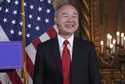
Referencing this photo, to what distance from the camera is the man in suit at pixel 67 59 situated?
337 cm

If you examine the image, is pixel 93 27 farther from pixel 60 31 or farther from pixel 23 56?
pixel 60 31

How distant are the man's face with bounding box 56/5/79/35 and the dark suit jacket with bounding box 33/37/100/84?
0.15 meters

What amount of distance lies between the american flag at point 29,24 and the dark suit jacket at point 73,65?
2827mm

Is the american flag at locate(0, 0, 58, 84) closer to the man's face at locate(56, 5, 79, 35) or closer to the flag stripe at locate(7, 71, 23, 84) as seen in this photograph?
the flag stripe at locate(7, 71, 23, 84)

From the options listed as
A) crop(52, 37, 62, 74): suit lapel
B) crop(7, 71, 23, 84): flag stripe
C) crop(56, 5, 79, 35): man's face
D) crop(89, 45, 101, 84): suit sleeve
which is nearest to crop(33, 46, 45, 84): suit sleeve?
crop(52, 37, 62, 74): suit lapel

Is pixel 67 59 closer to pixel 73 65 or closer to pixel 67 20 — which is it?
pixel 73 65

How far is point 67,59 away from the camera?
3.40 metres

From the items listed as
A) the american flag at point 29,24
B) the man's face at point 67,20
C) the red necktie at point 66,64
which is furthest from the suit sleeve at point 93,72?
the american flag at point 29,24

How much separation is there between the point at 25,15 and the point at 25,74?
0.86 meters

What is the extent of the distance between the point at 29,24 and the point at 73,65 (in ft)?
9.97

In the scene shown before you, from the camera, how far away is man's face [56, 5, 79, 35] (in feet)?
11.0

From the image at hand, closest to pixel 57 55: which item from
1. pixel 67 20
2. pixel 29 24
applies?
pixel 67 20

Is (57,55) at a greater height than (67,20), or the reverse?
(67,20)

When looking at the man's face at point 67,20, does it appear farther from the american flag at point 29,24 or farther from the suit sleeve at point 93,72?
the american flag at point 29,24
